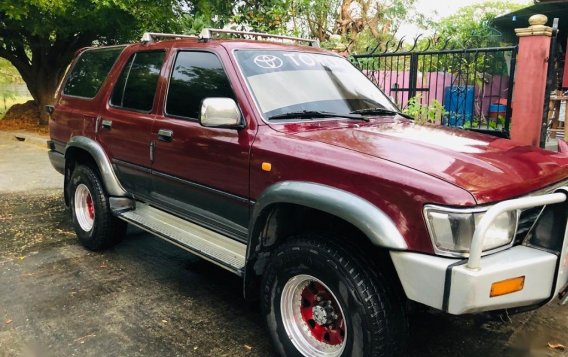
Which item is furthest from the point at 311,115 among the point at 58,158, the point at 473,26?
the point at 473,26

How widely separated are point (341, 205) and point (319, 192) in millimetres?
Answer: 169

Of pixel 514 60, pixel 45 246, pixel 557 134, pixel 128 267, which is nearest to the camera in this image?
pixel 128 267

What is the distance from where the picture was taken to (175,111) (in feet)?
12.7

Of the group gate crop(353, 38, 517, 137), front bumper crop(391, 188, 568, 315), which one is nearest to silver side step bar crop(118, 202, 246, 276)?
front bumper crop(391, 188, 568, 315)

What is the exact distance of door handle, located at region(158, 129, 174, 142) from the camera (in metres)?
3.79

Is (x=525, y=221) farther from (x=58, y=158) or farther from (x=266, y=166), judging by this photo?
(x=58, y=158)

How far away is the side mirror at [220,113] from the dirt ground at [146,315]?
1385mm

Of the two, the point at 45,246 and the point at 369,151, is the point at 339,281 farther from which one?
the point at 45,246

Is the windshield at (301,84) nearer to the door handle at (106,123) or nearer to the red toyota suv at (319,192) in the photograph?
the red toyota suv at (319,192)

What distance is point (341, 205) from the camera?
2.52m

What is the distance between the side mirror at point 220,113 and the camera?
310 centimetres

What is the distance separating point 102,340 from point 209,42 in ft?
7.27

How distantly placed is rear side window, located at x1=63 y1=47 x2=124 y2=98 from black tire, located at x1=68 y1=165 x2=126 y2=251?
803mm

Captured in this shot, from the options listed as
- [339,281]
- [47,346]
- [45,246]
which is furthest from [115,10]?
[339,281]
